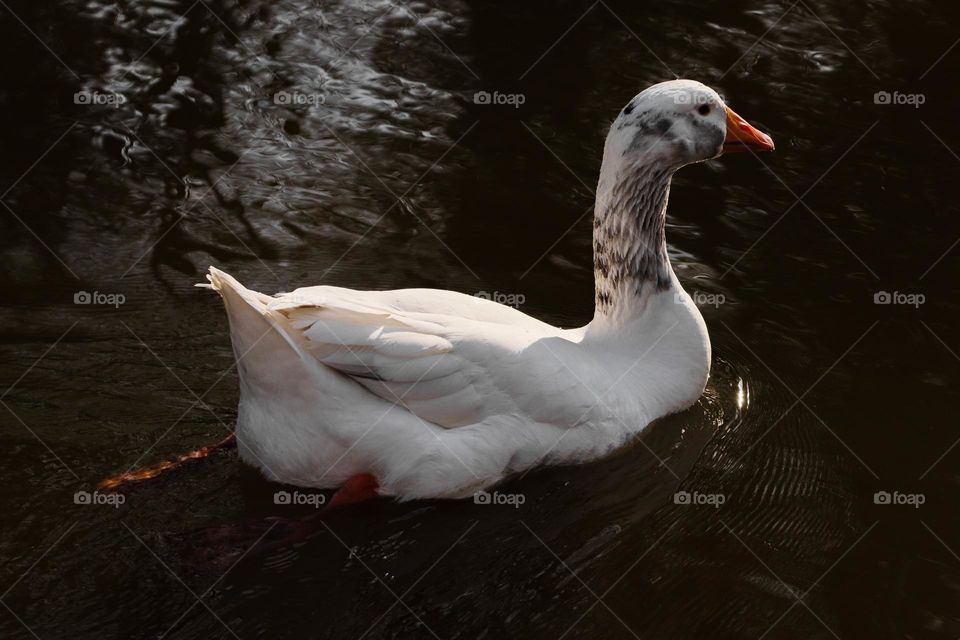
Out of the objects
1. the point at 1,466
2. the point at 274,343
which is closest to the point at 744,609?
the point at 274,343

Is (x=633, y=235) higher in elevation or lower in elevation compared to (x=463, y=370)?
higher

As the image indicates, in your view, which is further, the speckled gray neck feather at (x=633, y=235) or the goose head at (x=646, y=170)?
the speckled gray neck feather at (x=633, y=235)

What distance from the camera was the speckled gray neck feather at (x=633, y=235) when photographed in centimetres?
547

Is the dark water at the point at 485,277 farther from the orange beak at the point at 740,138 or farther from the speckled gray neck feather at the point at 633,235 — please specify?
the orange beak at the point at 740,138

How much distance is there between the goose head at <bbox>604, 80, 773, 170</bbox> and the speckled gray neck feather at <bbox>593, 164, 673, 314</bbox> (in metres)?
0.07

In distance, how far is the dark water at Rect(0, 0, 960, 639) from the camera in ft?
15.4

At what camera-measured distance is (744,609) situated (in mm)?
4723

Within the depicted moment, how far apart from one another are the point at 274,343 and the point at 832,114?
5.26 metres

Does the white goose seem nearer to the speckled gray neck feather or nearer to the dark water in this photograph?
the speckled gray neck feather

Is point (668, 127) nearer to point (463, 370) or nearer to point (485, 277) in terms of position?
point (463, 370)

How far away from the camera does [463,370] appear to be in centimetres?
496

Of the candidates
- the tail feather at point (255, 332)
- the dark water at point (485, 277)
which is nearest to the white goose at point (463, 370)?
the tail feather at point (255, 332)

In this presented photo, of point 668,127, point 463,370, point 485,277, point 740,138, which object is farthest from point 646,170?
point 485,277

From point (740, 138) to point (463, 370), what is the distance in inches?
70.8
